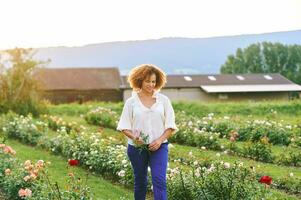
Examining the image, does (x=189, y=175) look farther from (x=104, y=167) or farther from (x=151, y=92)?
(x=104, y=167)

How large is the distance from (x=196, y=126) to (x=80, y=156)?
5.14 metres

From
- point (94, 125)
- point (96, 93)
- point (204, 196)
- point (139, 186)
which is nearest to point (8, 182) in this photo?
point (139, 186)

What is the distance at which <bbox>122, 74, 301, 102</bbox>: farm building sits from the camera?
4462cm

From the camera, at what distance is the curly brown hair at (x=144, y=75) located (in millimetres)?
6309

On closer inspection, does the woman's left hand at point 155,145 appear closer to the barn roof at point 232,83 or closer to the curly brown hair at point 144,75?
the curly brown hair at point 144,75

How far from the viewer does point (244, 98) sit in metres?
44.5

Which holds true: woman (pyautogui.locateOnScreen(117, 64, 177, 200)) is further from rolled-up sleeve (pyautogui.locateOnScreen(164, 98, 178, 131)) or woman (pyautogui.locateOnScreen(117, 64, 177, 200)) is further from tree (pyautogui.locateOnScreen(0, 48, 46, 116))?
tree (pyautogui.locateOnScreen(0, 48, 46, 116))

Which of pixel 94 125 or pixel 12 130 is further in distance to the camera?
pixel 94 125

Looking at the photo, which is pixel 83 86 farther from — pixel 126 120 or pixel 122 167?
pixel 126 120

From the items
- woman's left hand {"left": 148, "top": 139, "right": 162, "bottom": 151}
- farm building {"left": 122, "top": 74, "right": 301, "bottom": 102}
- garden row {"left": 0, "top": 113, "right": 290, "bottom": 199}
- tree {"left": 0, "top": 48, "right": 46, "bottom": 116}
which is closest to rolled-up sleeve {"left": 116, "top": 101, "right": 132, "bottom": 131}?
woman's left hand {"left": 148, "top": 139, "right": 162, "bottom": 151}

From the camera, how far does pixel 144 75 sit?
630 centimetres

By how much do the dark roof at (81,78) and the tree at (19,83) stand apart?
1960 centimetres

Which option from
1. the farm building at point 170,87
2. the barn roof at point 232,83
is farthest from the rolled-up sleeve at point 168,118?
the barn roof at point 232,83

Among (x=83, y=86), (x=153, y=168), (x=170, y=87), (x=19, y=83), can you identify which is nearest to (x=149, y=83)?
(x=153, y=168)
